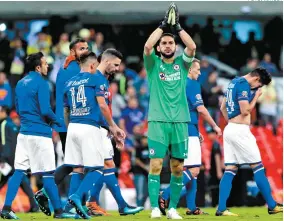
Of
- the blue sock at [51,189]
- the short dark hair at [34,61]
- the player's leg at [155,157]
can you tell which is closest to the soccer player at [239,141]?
the player's leg at [155,157]

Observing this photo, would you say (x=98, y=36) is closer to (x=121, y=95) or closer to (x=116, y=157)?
(x=121, y=95)

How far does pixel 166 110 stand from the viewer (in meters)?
14.9

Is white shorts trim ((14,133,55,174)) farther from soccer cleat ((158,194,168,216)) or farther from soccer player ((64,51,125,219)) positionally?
soccer cleat ((158,194,168,216))

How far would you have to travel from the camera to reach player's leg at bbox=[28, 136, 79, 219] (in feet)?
51.1

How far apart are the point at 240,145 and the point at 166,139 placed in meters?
2.25

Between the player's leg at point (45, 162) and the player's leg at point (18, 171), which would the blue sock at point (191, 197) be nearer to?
the player's leg at point (45, 162)

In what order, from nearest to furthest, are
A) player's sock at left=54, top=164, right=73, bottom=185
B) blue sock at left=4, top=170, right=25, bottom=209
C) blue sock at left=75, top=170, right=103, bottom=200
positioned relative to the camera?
blue sock at left=75, top=170, right=103, bottom=200 → blue sock at left=4, top=170, right=25, bottom=209 → player's sock at left=54, top=164, right=73, bottom=185

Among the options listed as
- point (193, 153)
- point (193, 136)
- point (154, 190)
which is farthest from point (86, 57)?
point (193, 153)

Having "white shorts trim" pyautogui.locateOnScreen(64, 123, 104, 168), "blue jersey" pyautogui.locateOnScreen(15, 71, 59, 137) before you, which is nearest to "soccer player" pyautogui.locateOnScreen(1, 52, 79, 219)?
"blue jersey" pyautogui.locateOnScreen(15, 71, 59, 137)

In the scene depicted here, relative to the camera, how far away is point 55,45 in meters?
28.0

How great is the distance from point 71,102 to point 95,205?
8.21ft

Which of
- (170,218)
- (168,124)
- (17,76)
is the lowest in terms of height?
(170,218)

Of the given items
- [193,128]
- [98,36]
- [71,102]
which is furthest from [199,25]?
[71,102]

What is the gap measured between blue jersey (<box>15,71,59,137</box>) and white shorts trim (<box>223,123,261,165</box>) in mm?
2959
